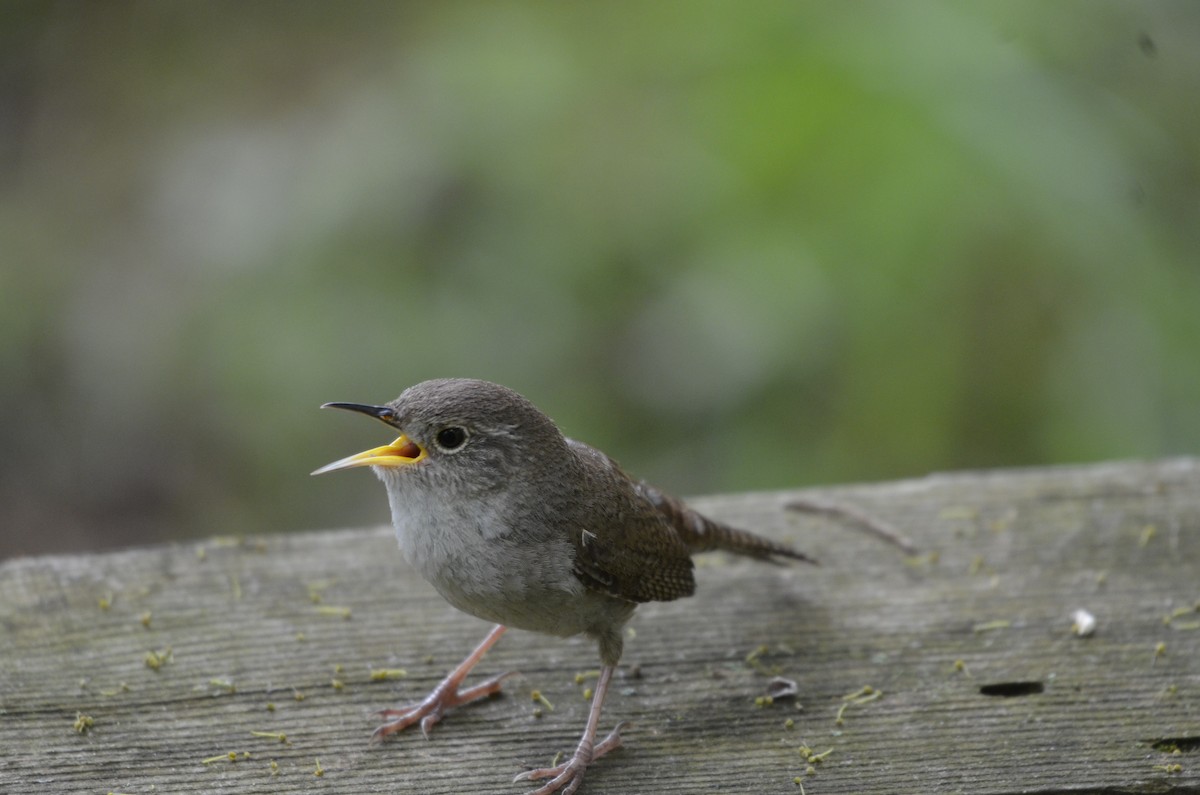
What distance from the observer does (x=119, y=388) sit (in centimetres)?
700

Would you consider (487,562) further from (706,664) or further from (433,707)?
(706,664)

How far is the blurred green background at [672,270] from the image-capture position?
5883 mm

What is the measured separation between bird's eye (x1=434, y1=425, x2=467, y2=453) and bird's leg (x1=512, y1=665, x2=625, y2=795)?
79 cm

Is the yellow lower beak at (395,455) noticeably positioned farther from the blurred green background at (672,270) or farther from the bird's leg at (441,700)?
the blurred green background at (672,270)

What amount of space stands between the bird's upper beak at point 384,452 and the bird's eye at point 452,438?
0.06 m

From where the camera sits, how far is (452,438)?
332 cm

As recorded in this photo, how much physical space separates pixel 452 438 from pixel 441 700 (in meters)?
0.74

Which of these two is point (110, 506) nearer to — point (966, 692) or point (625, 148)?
point (625, 148)

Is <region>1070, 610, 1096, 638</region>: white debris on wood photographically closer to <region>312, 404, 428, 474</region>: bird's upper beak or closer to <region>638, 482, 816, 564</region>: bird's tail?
<region>638, 482, 816, 564</region>: bird's tail

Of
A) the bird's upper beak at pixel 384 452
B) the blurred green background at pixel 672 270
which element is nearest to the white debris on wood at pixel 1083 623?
the blurred green background at pixel 672 270

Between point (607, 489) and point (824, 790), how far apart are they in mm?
1047

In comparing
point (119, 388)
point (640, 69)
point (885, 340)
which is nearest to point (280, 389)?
point (119, 388)

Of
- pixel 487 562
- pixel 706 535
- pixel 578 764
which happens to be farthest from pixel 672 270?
pixel 578 764

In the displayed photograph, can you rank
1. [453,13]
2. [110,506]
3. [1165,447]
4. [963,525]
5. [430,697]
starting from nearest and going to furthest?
[430,697] < [963,525] < [1165,447] < [110,506] < [453,13]
